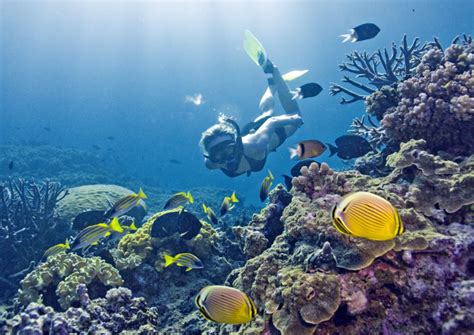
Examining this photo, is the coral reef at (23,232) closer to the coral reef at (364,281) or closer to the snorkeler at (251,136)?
the snorkeler at (251,136)

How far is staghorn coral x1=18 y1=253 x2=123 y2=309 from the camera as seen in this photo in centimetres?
482

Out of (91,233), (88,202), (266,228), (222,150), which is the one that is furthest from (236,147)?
(88,202)

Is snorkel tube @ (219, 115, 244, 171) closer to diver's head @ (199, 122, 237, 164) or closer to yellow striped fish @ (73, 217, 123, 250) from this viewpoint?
diver's head @ (199, 122, 237, 164)

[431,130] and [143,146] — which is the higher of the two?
[431,130]

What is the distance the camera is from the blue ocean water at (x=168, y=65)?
65.6 metres

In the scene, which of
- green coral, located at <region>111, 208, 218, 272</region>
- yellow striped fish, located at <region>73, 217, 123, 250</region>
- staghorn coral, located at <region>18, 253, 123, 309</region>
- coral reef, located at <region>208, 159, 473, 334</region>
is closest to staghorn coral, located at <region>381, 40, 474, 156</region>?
coral reef, located at <region>208, 159, 473, 334</region>

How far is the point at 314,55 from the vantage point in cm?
8469

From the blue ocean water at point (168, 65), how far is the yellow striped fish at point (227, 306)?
162 feet

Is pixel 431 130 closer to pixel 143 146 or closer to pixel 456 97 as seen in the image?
pixel 456 97

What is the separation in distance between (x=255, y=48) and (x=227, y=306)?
9800mm

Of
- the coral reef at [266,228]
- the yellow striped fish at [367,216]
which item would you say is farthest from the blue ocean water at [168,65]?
the yellow striped fish at [367,216]

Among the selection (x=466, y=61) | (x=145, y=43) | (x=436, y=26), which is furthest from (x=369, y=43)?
(x=466, y=61)

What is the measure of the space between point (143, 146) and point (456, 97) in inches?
4493

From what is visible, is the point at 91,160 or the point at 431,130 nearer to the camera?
the point at 431,130
